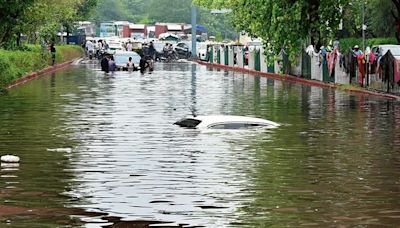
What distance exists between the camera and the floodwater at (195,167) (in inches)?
515

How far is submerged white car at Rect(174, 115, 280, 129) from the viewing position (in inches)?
993

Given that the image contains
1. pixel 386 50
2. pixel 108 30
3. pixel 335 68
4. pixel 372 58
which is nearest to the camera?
pixel 372 58

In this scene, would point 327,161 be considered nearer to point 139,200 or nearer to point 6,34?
point 139,200

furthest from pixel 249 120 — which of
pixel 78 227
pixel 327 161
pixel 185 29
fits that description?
pixel 185 29

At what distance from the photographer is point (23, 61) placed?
55250mm

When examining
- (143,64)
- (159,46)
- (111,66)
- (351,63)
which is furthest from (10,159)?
(159,46)

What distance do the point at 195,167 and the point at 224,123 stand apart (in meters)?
7.36

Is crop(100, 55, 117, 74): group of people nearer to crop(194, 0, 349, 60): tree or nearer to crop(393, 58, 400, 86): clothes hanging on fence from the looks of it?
crop(194, 0, 349, 60): tree

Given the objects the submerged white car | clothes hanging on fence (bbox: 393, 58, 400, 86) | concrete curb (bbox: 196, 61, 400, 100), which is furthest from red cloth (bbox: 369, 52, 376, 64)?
the submerged white car

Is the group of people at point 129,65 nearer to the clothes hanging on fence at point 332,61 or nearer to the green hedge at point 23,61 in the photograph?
the green hedge at point 23,61

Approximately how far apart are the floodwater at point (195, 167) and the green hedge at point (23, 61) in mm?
9226

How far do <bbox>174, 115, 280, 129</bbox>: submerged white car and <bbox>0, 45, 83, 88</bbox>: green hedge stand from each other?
1764 centimetres

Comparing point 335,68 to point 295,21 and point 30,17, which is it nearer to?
point 295,21

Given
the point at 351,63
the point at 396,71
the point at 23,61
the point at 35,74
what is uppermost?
the point at 396,71
